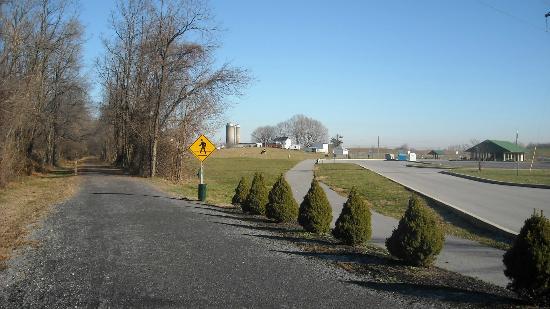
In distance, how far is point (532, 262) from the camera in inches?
228

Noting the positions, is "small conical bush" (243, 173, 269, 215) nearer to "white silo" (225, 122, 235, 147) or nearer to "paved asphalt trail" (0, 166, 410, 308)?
"paved asphalt trail" (0, 166, 410, 308)

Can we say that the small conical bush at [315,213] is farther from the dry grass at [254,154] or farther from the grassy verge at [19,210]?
the dry grass at [254,154]

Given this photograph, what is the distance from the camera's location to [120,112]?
140ft

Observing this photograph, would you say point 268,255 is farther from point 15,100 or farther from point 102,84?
point 102,84

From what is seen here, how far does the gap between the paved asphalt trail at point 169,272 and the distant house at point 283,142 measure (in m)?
156

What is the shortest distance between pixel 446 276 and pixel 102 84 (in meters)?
49.2

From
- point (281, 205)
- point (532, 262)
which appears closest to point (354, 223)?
point (281, 205)

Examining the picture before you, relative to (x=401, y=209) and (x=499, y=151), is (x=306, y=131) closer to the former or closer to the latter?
(x=499, y=151)

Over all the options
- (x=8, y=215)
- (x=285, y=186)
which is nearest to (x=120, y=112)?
(x=8, y=215)

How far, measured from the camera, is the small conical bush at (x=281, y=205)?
13141 mm

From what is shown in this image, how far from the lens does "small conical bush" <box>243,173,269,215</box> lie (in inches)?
595

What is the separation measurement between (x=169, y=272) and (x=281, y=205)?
5.93 meters

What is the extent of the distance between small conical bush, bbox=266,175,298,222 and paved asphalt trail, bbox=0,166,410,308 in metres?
1.09

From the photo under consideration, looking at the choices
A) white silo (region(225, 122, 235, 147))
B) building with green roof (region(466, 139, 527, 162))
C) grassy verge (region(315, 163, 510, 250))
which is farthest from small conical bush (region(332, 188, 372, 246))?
white silo (region(225, 122, 235, 147))
